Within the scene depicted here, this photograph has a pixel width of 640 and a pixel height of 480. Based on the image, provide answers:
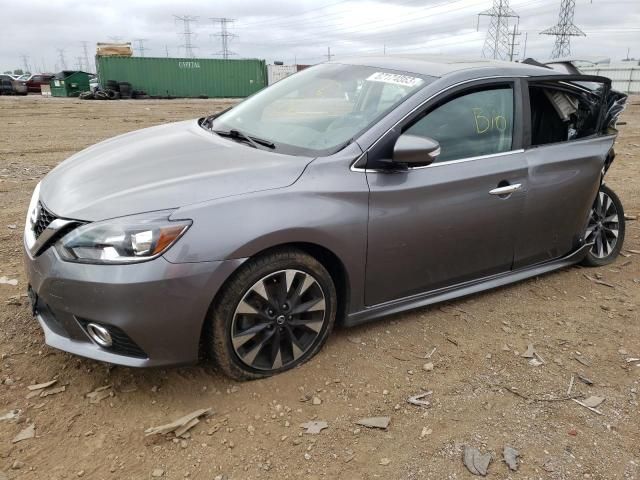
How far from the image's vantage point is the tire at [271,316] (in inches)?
102

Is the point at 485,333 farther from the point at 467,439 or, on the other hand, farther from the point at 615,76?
the point at 615,76

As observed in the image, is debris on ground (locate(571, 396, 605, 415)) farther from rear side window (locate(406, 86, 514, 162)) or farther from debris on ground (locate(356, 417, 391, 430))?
rear side window (locate(406, 86, 514, 162))

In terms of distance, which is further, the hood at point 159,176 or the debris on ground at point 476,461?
the hood at point 159,176

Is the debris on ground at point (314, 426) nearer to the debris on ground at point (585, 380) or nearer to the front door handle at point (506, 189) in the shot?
the debris on ground at point (585, 380)

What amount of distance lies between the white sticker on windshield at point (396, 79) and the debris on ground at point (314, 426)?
196 centimetres

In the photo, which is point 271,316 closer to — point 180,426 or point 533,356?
point 180,426

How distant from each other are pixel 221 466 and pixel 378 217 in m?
1.44

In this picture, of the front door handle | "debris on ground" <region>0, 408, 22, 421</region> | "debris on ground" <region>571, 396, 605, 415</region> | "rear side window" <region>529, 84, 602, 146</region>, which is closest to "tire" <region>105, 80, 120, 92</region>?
"rear side window" <region>529, 84, 602, 146</region>

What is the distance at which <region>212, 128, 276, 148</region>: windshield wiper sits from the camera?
3.12 m

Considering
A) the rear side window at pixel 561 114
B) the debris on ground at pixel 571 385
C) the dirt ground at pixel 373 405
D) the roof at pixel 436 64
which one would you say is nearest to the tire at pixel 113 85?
the dirt ground at pixel 373 405

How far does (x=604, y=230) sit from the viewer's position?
4.60 meters

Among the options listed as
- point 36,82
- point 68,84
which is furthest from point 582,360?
point 36,82

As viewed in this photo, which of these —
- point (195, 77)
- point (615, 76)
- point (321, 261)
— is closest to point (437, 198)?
point (321, 261)

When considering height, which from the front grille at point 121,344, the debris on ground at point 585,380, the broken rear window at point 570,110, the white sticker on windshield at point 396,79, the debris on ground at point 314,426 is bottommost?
the debris on ground at point 585,380
